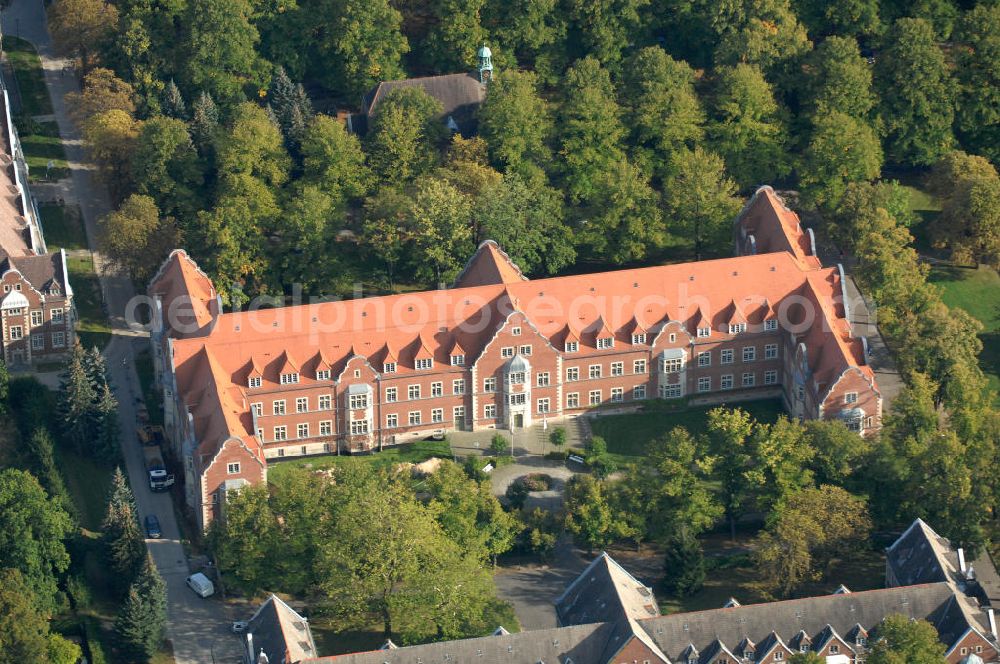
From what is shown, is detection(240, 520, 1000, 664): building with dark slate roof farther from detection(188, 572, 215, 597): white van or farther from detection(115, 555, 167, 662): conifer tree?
detection(188, 572, 215, 597): white van

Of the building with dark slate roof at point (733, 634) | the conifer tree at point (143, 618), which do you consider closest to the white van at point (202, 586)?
the conifer tree at point (143, 618)

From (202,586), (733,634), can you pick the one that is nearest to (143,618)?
(202,586)

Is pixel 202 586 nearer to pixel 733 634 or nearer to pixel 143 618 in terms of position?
pixel 143 618

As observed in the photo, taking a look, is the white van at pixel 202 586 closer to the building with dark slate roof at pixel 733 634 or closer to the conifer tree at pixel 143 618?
the conifer tree at pixel 143 618

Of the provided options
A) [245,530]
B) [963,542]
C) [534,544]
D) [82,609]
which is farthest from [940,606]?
[82,609]

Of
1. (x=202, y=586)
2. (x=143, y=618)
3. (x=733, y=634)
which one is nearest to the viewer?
(x=733, y=634)

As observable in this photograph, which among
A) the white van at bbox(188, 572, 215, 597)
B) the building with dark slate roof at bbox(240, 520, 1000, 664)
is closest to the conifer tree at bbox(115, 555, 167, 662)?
the white van at bbox(188, 572, 215, 597)

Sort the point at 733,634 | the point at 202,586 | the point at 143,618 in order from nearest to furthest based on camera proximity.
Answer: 1. the point at 733,634
2. the point at 143,618
3. the point at 202,586
